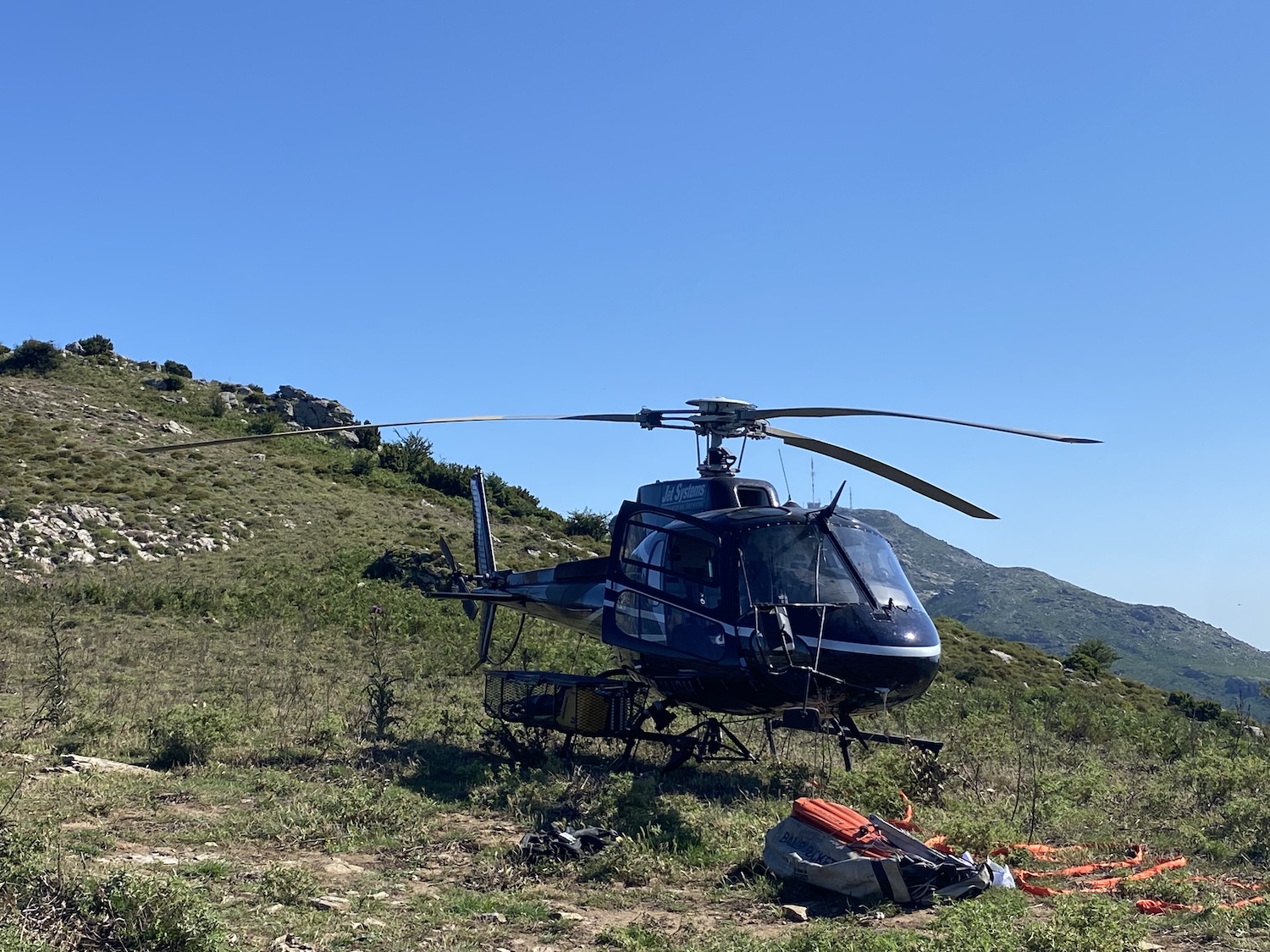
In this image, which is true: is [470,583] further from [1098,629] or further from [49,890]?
[1098,629]

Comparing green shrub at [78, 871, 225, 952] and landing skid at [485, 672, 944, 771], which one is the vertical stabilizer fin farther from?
green shrub at [78, 871, 225, 952]

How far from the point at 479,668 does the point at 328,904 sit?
523 inches

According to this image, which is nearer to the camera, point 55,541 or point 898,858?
point 898,858

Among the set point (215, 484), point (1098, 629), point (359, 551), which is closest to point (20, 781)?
point (359, 551)

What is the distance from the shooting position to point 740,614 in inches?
383

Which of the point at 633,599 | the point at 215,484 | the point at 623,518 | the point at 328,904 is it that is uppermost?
the point at 215,484

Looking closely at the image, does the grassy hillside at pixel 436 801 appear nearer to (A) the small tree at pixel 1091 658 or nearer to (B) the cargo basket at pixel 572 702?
(B) the cargo basket at pixel 572 702

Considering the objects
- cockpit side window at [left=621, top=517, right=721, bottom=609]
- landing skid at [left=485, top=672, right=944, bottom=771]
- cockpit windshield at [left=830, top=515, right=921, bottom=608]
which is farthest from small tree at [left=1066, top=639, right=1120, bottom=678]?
cockpit side window at [left=621, top=517, right=721, bottom=609]

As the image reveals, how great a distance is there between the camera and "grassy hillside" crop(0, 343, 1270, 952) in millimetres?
5570

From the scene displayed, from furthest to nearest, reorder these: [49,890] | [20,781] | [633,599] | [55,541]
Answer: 1. [55,541]
2. [633,599]
3. [20,781]
4. [49,890]

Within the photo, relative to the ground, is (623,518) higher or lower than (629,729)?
higher

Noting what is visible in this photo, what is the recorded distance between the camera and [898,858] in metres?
6.35

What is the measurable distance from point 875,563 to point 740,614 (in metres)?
1.65

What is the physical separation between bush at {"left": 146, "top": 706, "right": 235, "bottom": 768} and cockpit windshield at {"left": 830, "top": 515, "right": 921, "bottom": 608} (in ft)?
22.5
